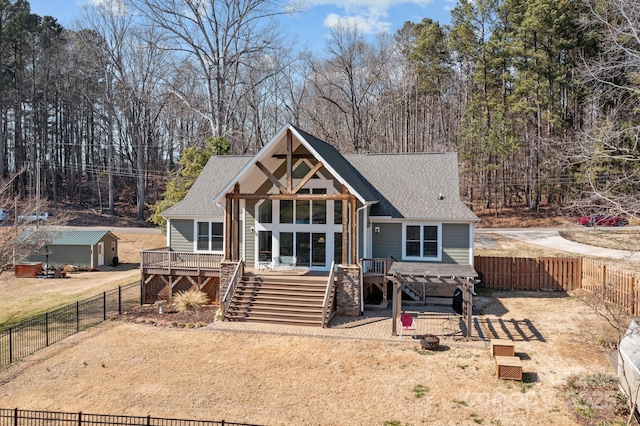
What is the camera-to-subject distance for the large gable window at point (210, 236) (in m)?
20.7

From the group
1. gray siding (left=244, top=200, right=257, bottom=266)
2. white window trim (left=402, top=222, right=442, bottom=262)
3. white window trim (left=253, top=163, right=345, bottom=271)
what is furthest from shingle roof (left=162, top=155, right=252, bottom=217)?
white window trim (left=402, top=222, right=442, bottom=262)

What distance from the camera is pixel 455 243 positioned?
18.6 meters

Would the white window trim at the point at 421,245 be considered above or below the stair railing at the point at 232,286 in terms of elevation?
above

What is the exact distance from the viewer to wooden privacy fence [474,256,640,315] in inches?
713

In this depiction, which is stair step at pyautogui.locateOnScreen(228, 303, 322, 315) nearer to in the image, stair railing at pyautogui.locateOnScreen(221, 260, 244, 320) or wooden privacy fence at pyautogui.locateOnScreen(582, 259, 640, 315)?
stair railing at pyautogui.locateOnScreen(221, 260, 244, 320)

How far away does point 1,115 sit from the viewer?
46.5m

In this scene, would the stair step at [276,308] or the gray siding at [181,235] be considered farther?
the gray siding at [181,235]

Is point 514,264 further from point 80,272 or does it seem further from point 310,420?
point 80,272

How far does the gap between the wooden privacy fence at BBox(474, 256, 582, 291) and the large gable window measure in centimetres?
1222

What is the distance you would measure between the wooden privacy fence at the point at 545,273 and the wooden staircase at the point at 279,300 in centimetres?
863

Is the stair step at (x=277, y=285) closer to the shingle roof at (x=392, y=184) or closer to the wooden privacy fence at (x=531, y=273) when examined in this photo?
the shingle roof at (x=392, y=184)

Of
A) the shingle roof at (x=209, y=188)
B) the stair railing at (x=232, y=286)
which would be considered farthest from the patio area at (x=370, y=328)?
the shingle roof at (x=209, y=188)

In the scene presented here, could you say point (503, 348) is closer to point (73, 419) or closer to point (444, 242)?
point (444, 242)

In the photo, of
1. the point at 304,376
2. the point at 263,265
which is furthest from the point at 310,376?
the point at 263,265
